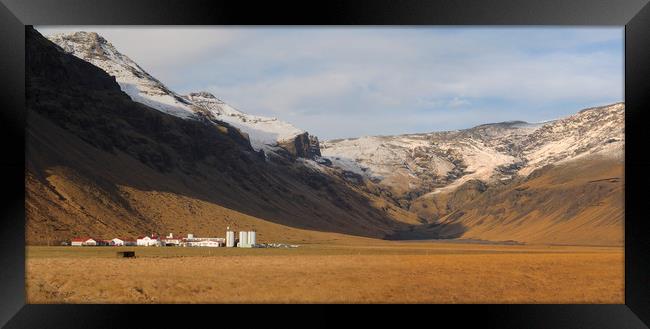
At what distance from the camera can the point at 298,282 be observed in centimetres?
5894

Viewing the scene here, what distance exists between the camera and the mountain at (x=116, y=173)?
12356cm

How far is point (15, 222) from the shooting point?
2238cm

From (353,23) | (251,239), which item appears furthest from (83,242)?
(353,23)

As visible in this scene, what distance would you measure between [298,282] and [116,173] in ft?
320

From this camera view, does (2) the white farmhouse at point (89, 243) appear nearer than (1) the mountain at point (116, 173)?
Yes

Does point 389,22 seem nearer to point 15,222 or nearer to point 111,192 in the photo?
point 15,222

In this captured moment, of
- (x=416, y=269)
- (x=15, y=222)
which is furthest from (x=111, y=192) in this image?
(x=15, y=222)

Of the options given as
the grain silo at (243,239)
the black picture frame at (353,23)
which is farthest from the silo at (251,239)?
the black picture frame at (353,23)

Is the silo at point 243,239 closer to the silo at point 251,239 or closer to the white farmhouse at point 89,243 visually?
the silo at point 251,239

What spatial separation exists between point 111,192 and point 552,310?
123m

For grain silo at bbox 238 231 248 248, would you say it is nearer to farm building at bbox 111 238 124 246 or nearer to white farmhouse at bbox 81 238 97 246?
farm building at bbox 111 238 124 246

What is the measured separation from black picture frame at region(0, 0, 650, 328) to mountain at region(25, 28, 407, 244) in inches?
3482

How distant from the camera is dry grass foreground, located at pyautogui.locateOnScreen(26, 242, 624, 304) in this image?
52062mm

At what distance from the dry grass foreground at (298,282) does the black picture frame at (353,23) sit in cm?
1996
